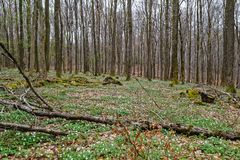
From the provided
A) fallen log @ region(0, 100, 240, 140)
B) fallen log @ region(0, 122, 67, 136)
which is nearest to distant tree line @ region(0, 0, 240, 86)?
fallen log @ region(0, 100, 240, 140)

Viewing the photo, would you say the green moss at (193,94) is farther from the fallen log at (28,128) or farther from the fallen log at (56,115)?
the fallen log at (28,128)

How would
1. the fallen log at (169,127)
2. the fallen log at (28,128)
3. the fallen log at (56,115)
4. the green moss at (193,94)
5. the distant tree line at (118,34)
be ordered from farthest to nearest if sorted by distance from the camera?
the distant tree line at (118,34) → the green moss at (193,94) → the fallen log at (56,115) → the fallen log at (169,127) → the fallen log at (28,128)

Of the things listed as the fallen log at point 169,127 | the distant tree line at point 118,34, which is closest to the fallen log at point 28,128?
the fallen log at point 169,127

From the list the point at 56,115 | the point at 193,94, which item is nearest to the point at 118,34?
the point at 193,94

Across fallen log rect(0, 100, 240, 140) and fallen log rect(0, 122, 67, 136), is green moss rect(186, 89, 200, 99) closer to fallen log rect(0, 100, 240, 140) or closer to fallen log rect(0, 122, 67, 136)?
fallen log rect(0, 100, 240, 140)

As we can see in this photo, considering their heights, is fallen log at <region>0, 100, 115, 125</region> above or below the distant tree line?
below

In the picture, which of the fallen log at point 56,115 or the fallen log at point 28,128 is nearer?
the fallen log at point 28,128

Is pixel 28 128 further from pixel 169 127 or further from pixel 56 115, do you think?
pixel 169 127

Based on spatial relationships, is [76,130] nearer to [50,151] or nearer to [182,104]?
[50,151]

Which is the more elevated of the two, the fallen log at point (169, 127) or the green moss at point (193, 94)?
the green moss at point (193, 94)

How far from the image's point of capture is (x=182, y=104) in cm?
1638

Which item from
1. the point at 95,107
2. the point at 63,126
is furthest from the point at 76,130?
the point at 95,107

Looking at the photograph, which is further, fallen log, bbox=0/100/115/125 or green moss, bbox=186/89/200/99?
green moss, bbox=186/89/200/99

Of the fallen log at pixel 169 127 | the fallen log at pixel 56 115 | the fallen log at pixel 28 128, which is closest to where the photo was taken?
the fallen log at pixel 28 128
